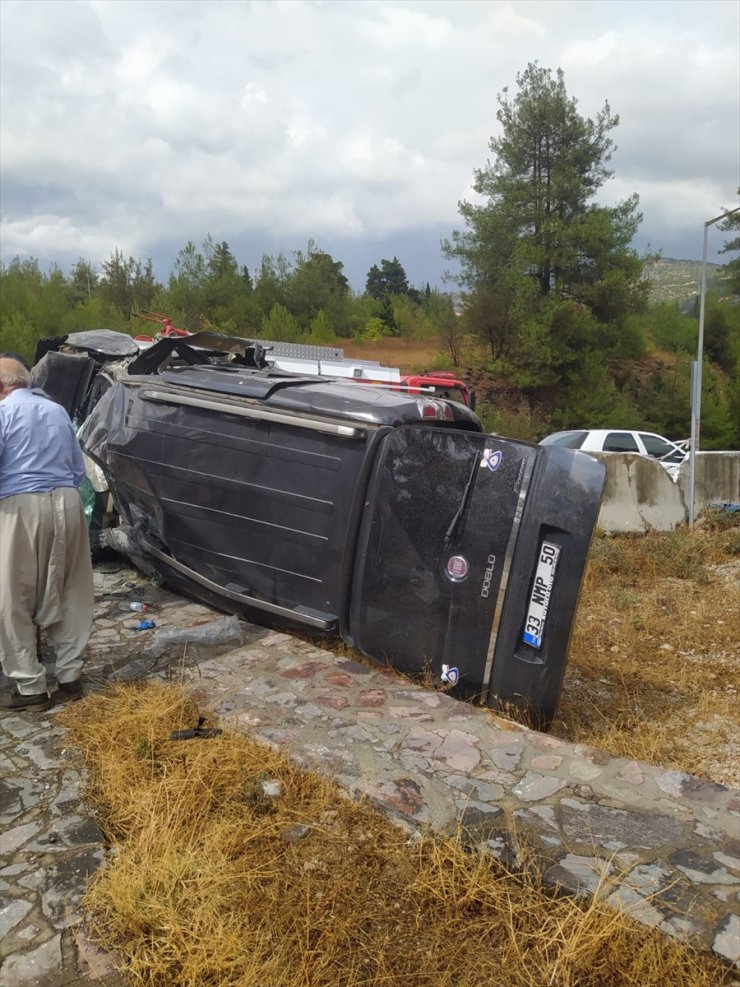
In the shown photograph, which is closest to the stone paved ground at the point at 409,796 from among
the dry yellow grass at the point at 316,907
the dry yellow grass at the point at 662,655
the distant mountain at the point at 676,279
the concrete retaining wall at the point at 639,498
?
the dry yellow grass at the point at 316,907

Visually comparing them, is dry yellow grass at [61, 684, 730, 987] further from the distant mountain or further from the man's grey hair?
the distant mountain

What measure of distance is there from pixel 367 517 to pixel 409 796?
5.26 ft

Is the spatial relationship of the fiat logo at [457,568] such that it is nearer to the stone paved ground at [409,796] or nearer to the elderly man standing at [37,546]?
the stone paved ground at [409,796]

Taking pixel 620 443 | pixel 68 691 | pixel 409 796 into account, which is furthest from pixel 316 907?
pixel 620 443

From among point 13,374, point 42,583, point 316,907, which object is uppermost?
point 13,374

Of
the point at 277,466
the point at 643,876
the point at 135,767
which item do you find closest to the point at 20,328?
the point at 277,466

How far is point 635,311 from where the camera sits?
27.5 meters

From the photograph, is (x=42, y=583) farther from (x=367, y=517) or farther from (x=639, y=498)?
(x=639, y=498)

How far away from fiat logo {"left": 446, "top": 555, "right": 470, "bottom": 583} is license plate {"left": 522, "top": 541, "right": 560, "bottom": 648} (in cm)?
36

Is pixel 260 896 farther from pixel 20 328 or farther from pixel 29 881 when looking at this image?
pixel 20 328

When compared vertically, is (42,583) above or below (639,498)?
above

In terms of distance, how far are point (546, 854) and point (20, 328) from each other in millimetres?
20759

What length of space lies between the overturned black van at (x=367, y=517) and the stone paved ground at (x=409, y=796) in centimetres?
35

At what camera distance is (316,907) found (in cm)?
257
